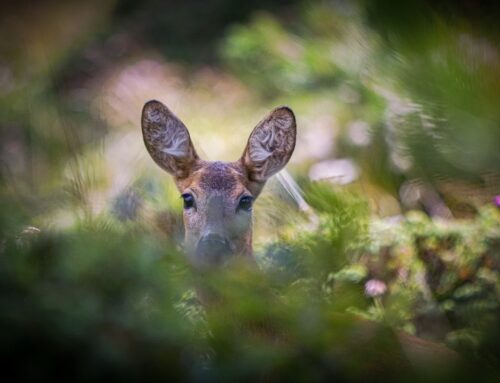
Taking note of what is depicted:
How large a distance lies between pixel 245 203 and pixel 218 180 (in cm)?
19

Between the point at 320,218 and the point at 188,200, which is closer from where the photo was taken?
the point at 320,218

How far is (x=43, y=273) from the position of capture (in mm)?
1639

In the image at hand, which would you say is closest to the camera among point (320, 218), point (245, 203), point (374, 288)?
point (320, 218)

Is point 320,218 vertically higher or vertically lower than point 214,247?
higher

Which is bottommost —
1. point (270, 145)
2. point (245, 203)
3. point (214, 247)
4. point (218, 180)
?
point (214, 247)

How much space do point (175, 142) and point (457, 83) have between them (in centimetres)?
234

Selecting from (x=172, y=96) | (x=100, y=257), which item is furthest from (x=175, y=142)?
(x=172, y=96)

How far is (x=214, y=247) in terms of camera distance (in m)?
3.13

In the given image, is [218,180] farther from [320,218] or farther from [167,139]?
[320,218]

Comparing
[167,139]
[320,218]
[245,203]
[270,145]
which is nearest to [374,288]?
[245,203]

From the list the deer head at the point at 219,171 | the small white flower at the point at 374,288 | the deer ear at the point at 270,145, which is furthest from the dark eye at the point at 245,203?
the small white flower at the point at 374,288

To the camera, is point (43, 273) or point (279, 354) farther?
point (43, 273)

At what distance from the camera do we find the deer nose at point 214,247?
2.99 metres

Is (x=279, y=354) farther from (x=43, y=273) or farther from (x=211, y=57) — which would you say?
(x=211, y=57)
